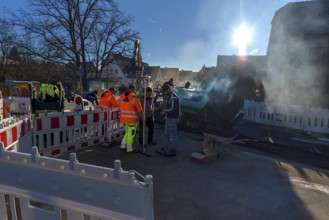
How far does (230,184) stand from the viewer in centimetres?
498

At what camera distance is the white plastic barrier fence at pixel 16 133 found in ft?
13.2

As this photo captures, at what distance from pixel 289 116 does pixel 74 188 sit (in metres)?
10.9

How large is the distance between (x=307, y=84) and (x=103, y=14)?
68.5ft

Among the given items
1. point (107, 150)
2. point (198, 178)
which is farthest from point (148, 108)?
point (198, 178)

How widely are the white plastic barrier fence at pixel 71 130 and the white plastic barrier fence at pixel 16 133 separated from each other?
1.21 feet

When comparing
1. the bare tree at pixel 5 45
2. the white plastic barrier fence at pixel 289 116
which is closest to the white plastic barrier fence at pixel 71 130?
the white plastic barrier fence at pixel 289 116

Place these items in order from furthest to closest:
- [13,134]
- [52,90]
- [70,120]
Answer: [52,90]
[70,120]
[13,134]

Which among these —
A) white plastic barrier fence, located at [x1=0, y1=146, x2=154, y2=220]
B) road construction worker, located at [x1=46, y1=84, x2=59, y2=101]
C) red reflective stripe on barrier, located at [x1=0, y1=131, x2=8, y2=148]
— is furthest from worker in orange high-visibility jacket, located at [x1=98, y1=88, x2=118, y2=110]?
white plastic barrier fence, located at [x1=0, y1=146, x2=154, y2=220]

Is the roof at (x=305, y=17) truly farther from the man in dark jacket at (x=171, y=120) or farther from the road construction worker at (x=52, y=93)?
the road construction worker at (x=52, y=93)

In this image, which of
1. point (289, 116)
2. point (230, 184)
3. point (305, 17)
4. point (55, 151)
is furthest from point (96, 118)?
point (305, 17)

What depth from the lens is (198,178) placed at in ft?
17.2

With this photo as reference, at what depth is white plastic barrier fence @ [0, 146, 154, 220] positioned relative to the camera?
1.96 m

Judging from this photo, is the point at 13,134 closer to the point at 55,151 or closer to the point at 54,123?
the point at 54,123

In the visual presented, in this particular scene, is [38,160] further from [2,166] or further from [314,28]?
[314,28]
